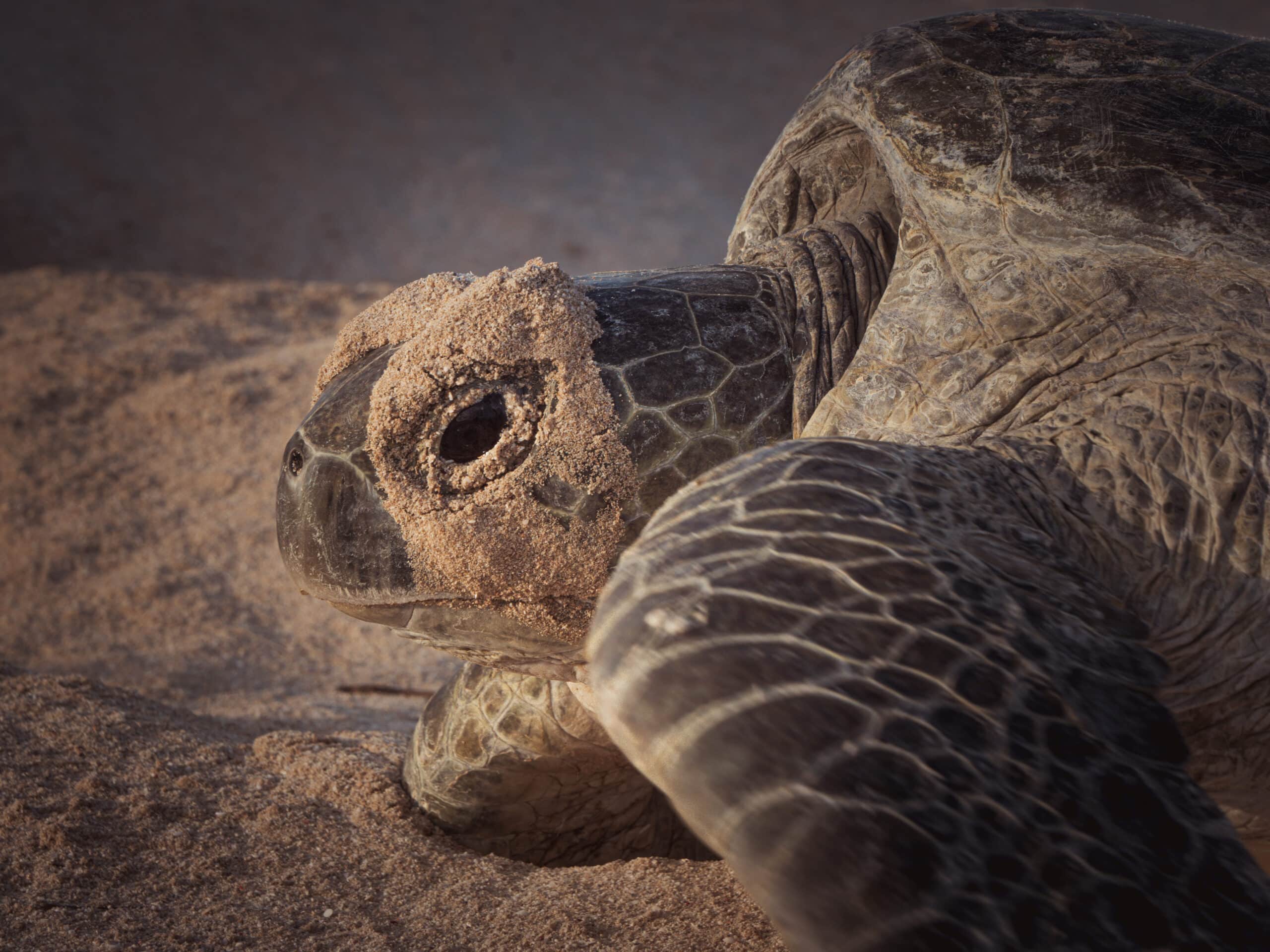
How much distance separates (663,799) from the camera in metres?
2.45

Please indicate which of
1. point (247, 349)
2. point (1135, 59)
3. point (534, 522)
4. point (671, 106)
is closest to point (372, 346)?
point (534, 522)

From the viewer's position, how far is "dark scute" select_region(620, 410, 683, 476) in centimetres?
170

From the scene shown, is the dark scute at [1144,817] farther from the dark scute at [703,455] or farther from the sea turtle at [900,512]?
the dark scute at [703,455]

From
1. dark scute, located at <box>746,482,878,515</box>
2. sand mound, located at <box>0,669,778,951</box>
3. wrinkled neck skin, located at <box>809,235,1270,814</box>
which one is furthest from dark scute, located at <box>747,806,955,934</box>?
sand mound, located at <box>0,669,778,951</box>

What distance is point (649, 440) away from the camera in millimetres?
1703

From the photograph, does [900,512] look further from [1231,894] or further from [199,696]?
[199,696]

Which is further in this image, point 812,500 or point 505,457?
point 505,457

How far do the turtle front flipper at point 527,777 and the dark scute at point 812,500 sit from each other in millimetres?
999

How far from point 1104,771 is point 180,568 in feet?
12.3

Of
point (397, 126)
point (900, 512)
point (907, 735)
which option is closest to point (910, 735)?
point (907, 735)

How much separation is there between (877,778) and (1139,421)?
35.9 inches

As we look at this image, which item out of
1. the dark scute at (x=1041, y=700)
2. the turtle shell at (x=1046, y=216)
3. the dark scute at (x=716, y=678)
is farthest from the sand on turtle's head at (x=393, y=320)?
the dark scute at (x=1041, y=700)

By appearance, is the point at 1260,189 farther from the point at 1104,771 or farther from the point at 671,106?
the point at 671,106

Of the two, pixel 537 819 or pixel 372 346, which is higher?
pixel 372 346
